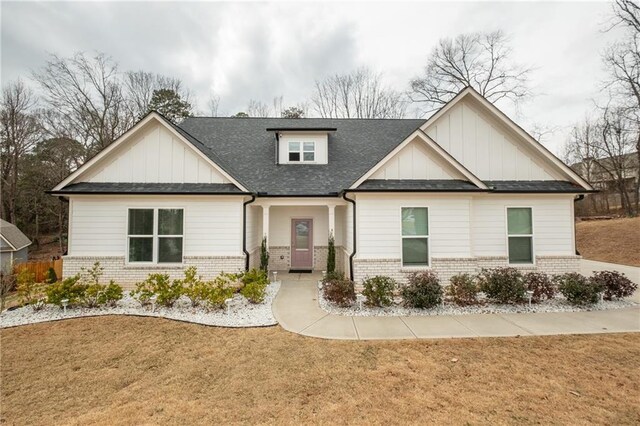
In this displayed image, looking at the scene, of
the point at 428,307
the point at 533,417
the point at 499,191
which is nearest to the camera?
the point at 533,417

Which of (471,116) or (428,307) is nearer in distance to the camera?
(428,307)

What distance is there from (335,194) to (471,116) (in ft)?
19.6

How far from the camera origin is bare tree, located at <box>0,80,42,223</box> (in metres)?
22.3

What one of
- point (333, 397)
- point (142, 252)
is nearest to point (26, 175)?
point (142, 252)

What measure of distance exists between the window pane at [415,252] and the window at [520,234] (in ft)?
11.2

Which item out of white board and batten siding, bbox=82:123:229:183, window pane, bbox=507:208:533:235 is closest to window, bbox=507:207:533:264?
window pane, bbox=507:208:533:235

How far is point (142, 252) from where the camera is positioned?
9883 millimetres

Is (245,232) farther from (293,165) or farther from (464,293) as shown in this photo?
(464,293)

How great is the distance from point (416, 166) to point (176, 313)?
861 centimetres

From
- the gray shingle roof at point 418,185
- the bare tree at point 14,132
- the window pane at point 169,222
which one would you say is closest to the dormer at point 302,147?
the gray shingle roof at point 418,185

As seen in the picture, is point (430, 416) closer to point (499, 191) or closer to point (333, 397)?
point (333, 397)

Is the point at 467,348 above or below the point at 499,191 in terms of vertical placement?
below

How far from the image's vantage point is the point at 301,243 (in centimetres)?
1361

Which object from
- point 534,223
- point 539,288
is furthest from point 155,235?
point 534,223
